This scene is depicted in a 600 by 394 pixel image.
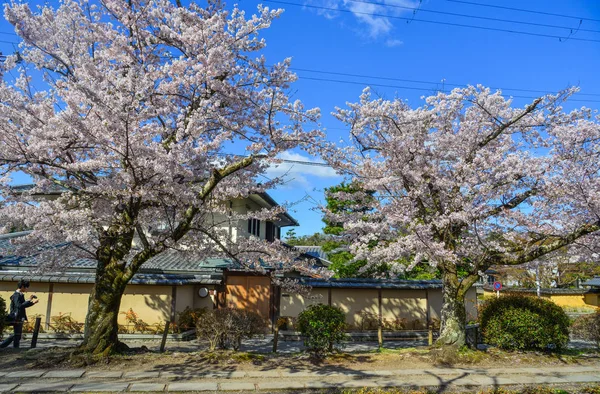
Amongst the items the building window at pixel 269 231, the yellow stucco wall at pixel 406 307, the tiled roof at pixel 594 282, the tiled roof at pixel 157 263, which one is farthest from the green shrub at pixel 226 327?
the tiled roof at pixel 594 282

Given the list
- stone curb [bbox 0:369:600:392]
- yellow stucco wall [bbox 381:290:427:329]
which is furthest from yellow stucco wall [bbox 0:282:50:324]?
yellow stucco wall [bbox 381:290:427:329]

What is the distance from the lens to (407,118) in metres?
12.3

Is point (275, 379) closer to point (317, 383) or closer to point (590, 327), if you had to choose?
point (317, 383)

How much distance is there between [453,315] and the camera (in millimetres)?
12289

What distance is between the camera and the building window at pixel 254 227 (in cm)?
2252

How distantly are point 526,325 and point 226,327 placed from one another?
879 cm

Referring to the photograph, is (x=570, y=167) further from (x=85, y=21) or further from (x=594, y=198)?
(x=85, y=21)

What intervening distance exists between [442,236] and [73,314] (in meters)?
14.1

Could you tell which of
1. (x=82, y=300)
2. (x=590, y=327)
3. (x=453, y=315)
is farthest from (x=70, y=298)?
(x=590, y=327)

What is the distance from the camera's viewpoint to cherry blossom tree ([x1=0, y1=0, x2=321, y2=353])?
8.84m

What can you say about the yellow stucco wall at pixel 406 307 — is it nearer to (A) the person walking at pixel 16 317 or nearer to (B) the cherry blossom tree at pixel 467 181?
(B) the cherry blossom tree at pixel 467 181

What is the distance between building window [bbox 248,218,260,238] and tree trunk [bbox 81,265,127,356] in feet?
38.4

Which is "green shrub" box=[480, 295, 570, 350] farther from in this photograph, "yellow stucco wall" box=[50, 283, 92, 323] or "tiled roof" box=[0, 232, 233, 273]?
"yellow stucco wall" box=[50, 283, 92, 323]

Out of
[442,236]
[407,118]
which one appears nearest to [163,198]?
[407,118]
